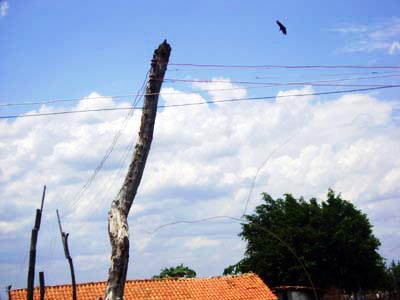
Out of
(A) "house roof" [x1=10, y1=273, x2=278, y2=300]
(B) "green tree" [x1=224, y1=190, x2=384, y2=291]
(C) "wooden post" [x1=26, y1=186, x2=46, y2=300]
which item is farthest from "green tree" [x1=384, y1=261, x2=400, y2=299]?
(C) "wooden post" [x1=26, y1=186, x2=46, y2=300]

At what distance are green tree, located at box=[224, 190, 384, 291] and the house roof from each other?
11.5 metres

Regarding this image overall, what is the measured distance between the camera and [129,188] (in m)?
12.3

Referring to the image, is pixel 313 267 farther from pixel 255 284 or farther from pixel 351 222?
pixel 255 284

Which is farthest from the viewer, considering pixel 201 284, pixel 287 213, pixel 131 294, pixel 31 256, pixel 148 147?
pixel 287 213

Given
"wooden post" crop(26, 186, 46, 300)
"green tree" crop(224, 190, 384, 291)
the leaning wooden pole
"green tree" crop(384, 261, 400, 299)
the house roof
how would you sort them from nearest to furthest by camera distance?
1. the leaning wooden pole
2. "wooden post" crop(26, 186, 46, 300)
3. the house roof
4. "green tree" crop(224, 190, 384, 291)
5. "green tree" crop(384, 261, 400, 299)

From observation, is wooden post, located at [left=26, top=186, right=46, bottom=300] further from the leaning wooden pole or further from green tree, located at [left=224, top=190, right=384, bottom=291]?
green tree, located at [left=224, top=190, right=384, bottom=291]

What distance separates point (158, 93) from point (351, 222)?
37022 mm

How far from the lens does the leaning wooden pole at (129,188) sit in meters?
11.4

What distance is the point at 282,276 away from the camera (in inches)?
1821

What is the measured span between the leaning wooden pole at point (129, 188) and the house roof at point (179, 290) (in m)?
18.5

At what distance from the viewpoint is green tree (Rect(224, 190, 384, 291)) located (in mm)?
45469

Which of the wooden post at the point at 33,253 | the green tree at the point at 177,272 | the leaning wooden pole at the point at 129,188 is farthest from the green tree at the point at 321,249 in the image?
the leaning wooden pole at the point at 129,188

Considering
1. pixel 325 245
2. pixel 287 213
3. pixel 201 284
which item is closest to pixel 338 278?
pixel 325 245

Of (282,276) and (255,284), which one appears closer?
(255,284)
